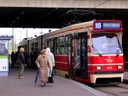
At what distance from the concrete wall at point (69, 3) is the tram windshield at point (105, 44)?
1480 centimetres

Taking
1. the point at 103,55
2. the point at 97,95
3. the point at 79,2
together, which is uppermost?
the point at 79,2

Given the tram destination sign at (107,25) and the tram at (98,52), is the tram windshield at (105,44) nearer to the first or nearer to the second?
the tram at (98,52)

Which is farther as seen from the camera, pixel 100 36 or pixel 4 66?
pixel 4 66

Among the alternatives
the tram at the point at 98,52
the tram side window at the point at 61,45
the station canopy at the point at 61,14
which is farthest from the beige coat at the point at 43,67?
the station canopy at the point at 61,14

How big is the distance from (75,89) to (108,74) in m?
3.48

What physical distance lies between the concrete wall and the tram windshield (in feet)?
48.5

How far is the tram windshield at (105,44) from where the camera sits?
1952 cm

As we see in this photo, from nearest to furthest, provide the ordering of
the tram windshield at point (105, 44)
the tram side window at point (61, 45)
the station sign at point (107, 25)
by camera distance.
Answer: the station sign at point (107, 25)
the tram windshield at point (105, 44)
the tram side window at point (61, 45)

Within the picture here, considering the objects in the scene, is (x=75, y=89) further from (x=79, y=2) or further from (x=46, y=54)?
(x=79, y=2)

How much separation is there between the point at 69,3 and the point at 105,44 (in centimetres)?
1501

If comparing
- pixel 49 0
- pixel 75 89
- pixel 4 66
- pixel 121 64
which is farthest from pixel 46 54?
pixel 49 0

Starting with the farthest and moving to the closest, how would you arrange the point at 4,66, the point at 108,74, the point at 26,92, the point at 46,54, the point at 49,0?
the point at 49,0 < the point at 4,66 < the point at 108,74 < the point at 46,54 < the point at 26,92

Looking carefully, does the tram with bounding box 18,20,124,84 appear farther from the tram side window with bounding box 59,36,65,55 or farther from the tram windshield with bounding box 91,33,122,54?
the tram side window with bounding box 59,36,65,55

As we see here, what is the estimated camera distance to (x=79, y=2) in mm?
34406
